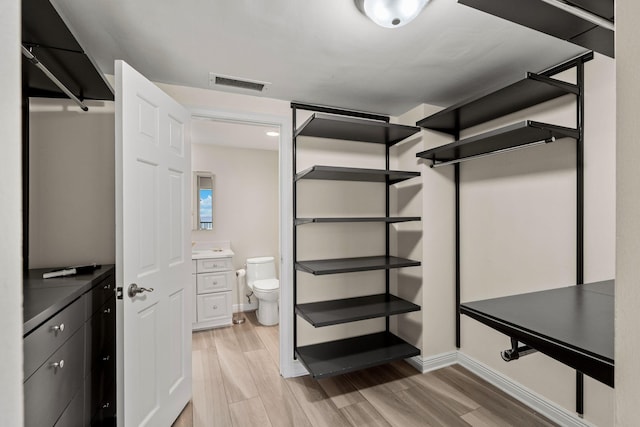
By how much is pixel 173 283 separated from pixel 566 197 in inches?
99.6

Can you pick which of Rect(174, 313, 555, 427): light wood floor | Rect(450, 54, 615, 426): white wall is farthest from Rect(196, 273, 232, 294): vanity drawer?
Rect(450, 54, 615, 426): white wall

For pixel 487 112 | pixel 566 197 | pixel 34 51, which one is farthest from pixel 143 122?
pixel 566 197

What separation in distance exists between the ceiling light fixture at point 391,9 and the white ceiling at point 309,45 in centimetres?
10

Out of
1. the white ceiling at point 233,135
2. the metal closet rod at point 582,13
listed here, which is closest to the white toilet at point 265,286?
the white ceiling at point 233,135

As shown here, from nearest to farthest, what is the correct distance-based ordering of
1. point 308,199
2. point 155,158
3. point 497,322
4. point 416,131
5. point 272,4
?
point 497,322 < point 272,4 < point 155,158 < point 416,131 < point 308,199

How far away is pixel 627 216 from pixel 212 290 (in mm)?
3770

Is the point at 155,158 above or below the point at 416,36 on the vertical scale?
below

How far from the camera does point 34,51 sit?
1.45 metres

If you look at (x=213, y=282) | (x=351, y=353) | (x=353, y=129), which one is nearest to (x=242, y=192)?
(x=213, y=282)

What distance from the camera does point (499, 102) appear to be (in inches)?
79.8

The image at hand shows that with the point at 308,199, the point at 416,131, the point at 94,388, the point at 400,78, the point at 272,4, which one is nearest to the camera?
the point at 272,4

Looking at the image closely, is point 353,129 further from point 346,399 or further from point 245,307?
point 245,307

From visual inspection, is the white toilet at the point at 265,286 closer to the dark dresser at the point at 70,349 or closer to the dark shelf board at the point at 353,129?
the dark dresser at the point at 70,349

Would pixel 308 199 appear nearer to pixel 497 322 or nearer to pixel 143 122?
pixel 143 122
